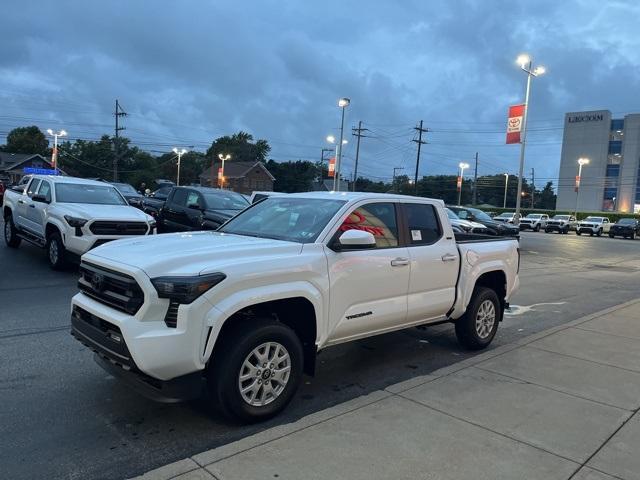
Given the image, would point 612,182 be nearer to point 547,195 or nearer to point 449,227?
point 547,195

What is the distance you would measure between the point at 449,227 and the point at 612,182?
89023 millimetres

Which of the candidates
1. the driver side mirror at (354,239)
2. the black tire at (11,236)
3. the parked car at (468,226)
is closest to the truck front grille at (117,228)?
the black tire at (11,236)

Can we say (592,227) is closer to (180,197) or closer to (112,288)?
(180,197)

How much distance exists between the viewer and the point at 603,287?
12.7 m

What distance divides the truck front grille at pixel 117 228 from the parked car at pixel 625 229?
1638 inches

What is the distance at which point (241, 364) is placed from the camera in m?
3.69

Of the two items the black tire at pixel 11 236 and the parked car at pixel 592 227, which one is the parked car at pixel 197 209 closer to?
the black tire at pixel 11 236

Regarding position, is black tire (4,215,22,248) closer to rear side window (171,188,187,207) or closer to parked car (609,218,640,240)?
rear side window (171,188,187,207)

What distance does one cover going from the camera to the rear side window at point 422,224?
5.29 meters

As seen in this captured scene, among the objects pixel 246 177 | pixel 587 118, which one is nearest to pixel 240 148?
pixel 246 177

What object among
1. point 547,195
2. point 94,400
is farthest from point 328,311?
point 547,195

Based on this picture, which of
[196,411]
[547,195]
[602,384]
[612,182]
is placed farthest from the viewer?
[547,195]

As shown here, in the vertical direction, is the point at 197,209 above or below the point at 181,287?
above

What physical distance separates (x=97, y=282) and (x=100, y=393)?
1038 millimetres
